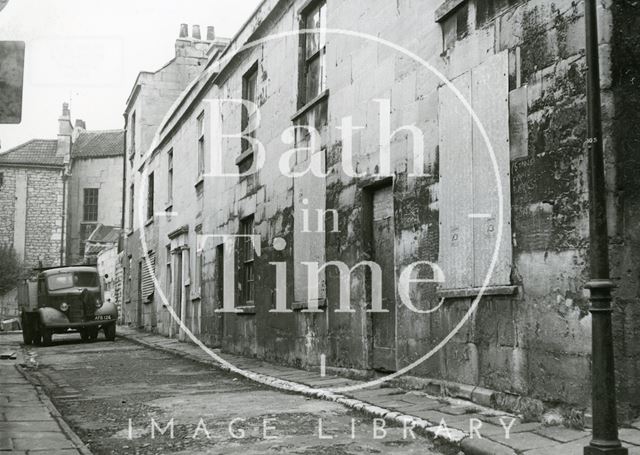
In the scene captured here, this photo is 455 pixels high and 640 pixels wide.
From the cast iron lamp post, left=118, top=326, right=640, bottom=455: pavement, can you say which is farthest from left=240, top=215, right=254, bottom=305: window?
the cast iron lamp post

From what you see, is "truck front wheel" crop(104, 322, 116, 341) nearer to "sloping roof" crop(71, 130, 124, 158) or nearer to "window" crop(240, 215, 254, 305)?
"window" crop(240, 215, 254, 305)

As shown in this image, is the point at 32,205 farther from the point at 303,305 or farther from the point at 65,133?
the point at 303,305

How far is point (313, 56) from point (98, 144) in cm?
3589

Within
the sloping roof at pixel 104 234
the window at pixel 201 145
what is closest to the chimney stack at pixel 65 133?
the sloping roof at pixel 104 234

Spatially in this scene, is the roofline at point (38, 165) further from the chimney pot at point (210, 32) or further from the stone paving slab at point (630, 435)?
the stone paving slab at point (630, 435)

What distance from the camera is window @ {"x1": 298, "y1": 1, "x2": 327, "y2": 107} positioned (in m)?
10.1

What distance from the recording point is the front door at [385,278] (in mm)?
7926

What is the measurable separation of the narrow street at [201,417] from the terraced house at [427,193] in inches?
45.7

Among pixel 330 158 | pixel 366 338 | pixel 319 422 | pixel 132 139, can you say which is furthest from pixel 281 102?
pixel 132 139

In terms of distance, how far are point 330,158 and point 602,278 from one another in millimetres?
5632

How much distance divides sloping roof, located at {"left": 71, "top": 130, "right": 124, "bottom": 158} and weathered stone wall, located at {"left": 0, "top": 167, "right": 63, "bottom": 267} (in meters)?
2.28

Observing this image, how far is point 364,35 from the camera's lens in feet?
28.1

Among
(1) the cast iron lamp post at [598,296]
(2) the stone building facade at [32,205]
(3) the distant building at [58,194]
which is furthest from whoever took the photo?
(3) the distant building at [58,194]

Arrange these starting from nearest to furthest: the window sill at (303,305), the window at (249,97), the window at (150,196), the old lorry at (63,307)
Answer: the window sill at (303,305) → the window at (249,97) → the old lorry at (63,307) → the window at (150,196)
